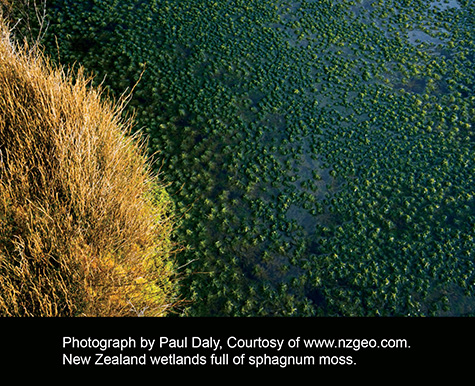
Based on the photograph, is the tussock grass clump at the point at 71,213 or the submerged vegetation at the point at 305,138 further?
the submerged vegetation at the point at 305,138

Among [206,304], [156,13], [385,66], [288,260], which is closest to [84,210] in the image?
[206,304]

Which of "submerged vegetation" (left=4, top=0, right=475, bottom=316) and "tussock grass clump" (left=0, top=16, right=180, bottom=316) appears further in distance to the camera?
"submerged vegetation" (left=4, top=0, right=475, bottom=316)

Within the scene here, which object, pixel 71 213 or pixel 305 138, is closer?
pixel 71 213
